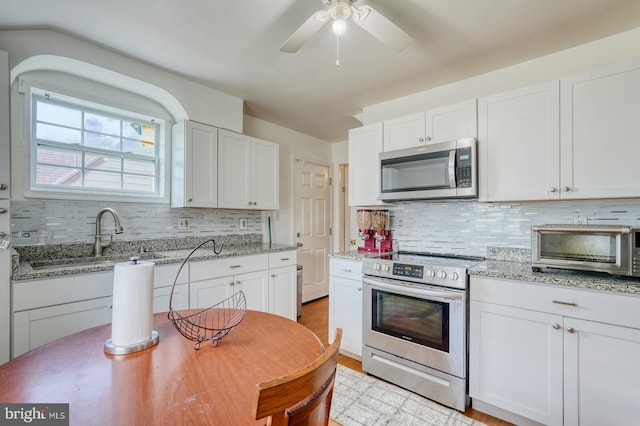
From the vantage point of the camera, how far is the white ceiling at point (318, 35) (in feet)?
5.63

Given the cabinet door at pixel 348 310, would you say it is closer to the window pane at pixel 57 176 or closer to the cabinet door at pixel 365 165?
the cabinet door at pixel 365 165

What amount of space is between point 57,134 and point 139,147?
581 millimetres

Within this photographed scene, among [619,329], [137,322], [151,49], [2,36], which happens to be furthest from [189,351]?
[2,36]

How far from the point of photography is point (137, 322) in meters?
0.99

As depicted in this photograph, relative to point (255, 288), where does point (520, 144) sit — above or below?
above

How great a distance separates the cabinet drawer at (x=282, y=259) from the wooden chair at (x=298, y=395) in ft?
7.47

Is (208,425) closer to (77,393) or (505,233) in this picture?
(77,393)

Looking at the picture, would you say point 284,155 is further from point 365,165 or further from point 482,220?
point 482,220

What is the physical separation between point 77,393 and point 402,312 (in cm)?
187

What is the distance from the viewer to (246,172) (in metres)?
3.17

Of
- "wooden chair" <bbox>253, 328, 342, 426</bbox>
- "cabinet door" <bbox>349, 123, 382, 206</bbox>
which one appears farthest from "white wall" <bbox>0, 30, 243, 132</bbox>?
"wooden chair" <bbox>253, 328, 342, 426</bbox>

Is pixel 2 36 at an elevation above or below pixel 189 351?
above

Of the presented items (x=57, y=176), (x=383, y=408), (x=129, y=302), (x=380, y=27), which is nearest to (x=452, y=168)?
(x=380, y=27)

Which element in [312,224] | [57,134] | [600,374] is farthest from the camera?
[312,224]
